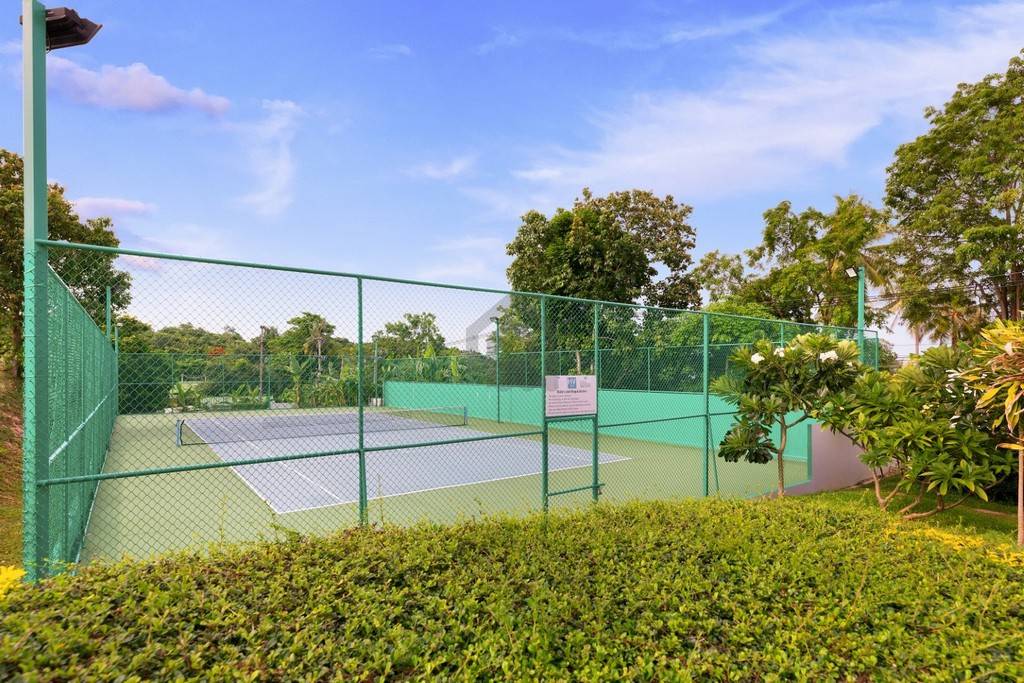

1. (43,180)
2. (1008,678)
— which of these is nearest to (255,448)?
(43,180)

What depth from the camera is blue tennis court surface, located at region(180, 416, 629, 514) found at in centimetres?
852

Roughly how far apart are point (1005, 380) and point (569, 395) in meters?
4.39

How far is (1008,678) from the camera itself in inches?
108

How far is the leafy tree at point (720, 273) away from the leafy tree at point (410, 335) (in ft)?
77.7

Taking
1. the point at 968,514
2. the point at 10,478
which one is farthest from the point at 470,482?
the point at 968,514

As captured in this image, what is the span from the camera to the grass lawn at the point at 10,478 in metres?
5.42

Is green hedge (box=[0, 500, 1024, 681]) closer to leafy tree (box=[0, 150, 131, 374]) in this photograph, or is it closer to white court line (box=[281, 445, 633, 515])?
white court line (box=[281, 445, 633, 515])

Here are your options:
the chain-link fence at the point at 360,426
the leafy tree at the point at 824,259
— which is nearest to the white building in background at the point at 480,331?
the chain-link fence at the point at 360,426

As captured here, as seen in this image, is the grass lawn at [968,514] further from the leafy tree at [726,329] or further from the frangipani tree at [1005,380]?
the leafy tree at [726,329]

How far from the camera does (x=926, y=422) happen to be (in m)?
6.18

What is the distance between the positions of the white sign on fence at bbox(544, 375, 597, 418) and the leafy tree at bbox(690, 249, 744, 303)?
2476 centimetres

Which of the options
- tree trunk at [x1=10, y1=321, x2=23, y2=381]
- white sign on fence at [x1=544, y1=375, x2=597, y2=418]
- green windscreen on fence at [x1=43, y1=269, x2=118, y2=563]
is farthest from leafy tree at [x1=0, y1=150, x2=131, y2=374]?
white sign on fence at [x1=544, y1=375, x2=597, y2=418]

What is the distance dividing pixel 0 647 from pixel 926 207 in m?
28.9

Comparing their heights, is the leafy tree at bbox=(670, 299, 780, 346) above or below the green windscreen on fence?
above
